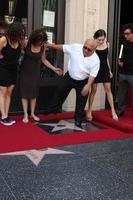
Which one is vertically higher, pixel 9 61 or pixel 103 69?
pixel 9 61

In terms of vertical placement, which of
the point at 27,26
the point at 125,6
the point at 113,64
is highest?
the point at 125,6

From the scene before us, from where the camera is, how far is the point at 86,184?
3965mm

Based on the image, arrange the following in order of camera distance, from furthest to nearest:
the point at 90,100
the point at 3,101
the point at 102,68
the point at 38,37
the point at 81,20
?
the point at 81,20 → the point at 90,100 → the point at 102,68 → the point at 3,101 → the point at 38,37

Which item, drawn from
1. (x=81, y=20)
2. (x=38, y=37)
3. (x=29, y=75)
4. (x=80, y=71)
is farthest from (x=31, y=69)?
(x=81, y=20)

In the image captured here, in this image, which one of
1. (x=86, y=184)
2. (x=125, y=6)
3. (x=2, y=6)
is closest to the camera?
(x=86, y=184)

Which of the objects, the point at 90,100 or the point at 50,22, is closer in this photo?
the point at 90,100

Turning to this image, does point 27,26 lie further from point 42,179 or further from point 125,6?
point 125,6

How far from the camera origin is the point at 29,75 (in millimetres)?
6230

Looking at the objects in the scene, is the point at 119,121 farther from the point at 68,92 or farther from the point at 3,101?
the point at 3,101

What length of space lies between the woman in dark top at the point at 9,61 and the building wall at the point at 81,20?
4.44ft

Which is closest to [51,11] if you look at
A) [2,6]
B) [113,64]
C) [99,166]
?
[2,6]

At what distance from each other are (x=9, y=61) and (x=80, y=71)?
45.0 inches

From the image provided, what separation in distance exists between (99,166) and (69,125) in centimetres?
195

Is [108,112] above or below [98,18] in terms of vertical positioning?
below
